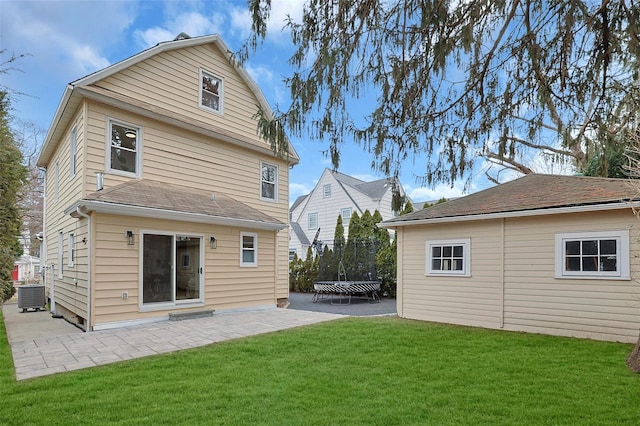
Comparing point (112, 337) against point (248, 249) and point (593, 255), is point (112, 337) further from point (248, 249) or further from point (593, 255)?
point (593, 255)

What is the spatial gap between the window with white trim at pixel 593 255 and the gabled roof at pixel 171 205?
6.87m

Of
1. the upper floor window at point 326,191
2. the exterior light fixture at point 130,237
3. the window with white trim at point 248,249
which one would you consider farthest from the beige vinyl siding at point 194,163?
the upper floor window at point 326,191

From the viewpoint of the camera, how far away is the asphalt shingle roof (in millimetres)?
7724

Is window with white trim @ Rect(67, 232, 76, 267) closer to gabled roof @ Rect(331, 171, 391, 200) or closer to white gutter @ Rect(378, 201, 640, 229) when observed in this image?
white gutter @ Rect(378, 201, 640, 229)

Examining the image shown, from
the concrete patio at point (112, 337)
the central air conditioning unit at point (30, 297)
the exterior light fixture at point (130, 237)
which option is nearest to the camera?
the concrete patio at point (112, 337)

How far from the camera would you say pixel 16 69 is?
5398mm

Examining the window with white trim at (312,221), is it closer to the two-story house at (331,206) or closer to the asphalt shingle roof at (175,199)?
the two-story house at (331,206)

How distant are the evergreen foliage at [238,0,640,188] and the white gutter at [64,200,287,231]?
4767 millimetres

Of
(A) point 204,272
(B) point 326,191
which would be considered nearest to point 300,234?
(B) point 326,191

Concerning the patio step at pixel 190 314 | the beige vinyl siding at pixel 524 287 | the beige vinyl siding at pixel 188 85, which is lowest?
the patio step at pixel 190 314

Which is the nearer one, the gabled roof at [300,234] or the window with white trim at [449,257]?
the window with white trim at [449,257]

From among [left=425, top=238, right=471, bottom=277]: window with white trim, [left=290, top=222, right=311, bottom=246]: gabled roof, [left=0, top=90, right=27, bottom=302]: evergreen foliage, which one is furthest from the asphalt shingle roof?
[left=290, top=222, right=311, bottom=246]: gabled roof

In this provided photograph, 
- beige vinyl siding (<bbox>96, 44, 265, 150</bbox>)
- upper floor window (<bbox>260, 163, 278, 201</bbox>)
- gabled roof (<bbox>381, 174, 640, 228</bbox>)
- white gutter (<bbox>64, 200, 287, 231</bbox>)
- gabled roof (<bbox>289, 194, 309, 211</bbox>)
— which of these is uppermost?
beige vinyl siding (<bbox>96, 44, 265, 150</bbox>)

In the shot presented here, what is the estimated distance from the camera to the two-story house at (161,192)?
7739mm
